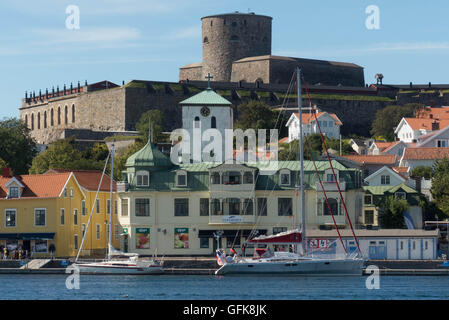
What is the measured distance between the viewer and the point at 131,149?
4437 inches

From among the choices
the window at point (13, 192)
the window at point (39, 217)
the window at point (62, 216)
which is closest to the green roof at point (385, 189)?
the window at point (62, 216)

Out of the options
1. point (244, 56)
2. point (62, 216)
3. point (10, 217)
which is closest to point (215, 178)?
point (62, 216)

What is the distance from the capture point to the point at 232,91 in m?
156

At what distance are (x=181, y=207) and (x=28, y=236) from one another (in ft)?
31.0

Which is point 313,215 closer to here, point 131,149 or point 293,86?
point 131,149

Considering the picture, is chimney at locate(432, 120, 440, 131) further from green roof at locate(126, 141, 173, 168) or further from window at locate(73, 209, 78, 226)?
window at locate(73, 209, 78, 226)

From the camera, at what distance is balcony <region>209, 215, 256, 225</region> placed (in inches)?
2788

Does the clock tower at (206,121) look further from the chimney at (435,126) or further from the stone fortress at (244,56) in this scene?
the stone fortress at (244,56)

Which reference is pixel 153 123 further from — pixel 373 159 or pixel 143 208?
pixel 143 208

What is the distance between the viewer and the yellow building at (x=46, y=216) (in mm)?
71312

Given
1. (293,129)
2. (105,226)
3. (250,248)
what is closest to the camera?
(250,248)
